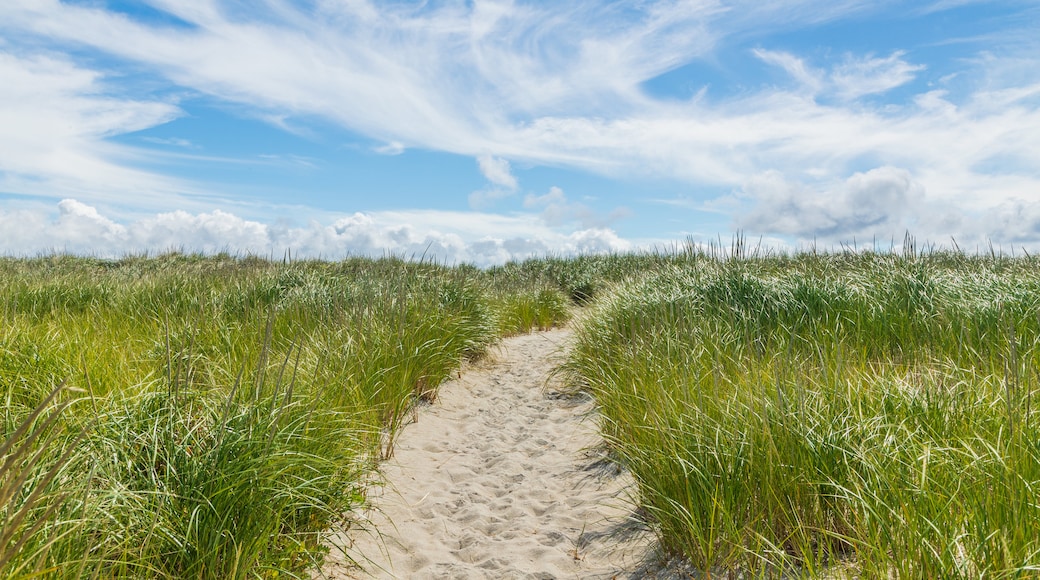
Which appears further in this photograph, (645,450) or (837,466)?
(645,450)

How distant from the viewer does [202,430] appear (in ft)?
12.4

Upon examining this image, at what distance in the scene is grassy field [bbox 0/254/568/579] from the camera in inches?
108

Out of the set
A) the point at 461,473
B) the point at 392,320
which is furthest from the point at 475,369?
the point at 461,473

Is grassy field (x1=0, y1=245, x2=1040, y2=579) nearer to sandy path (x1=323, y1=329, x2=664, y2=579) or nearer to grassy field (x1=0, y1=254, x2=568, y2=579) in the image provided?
grassy field (x1=0, y1=254, x2=568, y2=579)

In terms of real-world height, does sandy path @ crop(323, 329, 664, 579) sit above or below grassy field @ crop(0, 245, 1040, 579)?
below

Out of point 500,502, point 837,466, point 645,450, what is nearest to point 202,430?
point 500,502

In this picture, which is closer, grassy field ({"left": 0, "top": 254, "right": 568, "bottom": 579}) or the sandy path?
grassy field ({"left": 0, "top": 254, "right": 568, "bottom": 579})

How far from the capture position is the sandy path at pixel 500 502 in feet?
13.6

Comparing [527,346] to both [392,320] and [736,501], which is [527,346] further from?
[736,501]

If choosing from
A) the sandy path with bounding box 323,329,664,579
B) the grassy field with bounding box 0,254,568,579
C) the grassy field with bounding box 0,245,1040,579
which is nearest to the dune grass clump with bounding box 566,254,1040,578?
the grassy field with bounding box 0,245,1040,579

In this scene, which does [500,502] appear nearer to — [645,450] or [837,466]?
[645,450]

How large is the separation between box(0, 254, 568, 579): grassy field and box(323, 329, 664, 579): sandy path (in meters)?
0.37

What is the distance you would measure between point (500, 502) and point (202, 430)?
2.39 meters

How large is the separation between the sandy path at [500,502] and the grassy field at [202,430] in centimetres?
37
